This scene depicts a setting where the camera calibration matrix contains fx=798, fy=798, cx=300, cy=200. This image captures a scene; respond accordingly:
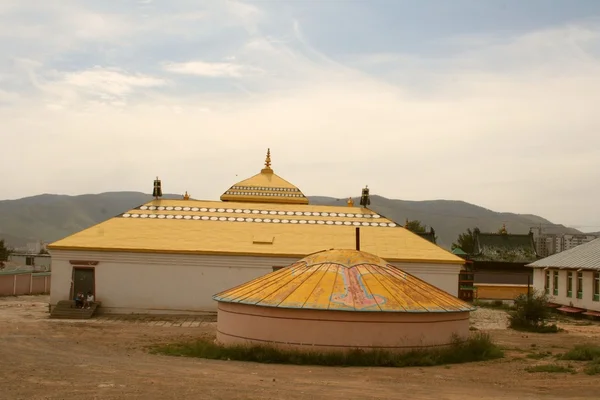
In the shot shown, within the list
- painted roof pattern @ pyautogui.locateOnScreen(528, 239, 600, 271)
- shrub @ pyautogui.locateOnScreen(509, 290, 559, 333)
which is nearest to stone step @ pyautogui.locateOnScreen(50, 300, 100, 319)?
shrub @ pyautogui.locateOnScreen(509, 290, 559, 333)

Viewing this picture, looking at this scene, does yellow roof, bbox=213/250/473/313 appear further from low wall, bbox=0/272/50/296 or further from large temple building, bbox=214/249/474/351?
low wall, bbox=0/272/50/296

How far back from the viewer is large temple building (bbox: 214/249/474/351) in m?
17.9

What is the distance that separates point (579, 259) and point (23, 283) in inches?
1132

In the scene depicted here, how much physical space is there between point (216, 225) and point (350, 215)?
600 cm

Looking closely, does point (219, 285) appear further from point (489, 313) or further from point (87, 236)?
point (489, 313)

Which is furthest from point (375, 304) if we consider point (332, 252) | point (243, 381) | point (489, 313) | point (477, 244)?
point (477, 244)

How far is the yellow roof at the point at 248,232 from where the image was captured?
3056 centimetres

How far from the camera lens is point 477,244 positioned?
52.2 meters

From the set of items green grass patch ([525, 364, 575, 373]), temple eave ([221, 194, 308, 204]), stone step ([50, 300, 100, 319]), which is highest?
temple eave ([221, 194, 308, 204])

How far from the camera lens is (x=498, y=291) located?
47594 mm

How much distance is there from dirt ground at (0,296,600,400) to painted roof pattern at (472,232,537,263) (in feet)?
96.4

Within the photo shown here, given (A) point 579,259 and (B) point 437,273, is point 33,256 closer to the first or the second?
(B) point 437,273

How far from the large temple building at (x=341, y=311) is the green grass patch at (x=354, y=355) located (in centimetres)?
23

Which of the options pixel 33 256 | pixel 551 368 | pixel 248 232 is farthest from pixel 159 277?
pixel 33 256
